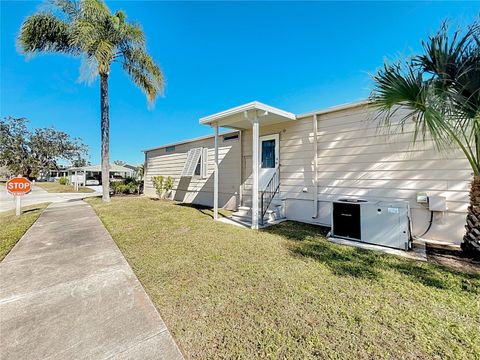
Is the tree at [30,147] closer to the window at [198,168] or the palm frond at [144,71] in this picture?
the palm frond at [144,71]

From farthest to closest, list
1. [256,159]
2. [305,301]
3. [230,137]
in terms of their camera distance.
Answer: [230,137]
[256,159]
[305,301]

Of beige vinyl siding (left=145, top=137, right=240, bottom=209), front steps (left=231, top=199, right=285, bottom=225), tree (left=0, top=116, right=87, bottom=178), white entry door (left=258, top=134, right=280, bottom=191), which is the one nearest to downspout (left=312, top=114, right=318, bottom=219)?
front steps (left=231, top=199, right=285, bottom=225)

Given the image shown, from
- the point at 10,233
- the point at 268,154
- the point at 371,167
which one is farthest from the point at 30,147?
the point at 371,167

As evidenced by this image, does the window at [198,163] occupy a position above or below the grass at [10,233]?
above

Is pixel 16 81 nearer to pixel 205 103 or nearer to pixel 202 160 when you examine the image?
pixel 205 103

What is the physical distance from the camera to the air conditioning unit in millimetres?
4113

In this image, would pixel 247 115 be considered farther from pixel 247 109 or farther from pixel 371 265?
pixel 371 265

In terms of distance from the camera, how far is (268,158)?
7.68m

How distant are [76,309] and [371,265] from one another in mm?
4048

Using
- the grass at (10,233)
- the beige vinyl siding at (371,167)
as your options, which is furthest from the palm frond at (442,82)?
the grass at (10,233)

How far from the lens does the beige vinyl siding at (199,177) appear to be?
895cm

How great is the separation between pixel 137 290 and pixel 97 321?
0.57 meters

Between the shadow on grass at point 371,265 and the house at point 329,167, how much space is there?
5.91 ft

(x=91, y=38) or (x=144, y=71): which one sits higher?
(x=91, y=38)
